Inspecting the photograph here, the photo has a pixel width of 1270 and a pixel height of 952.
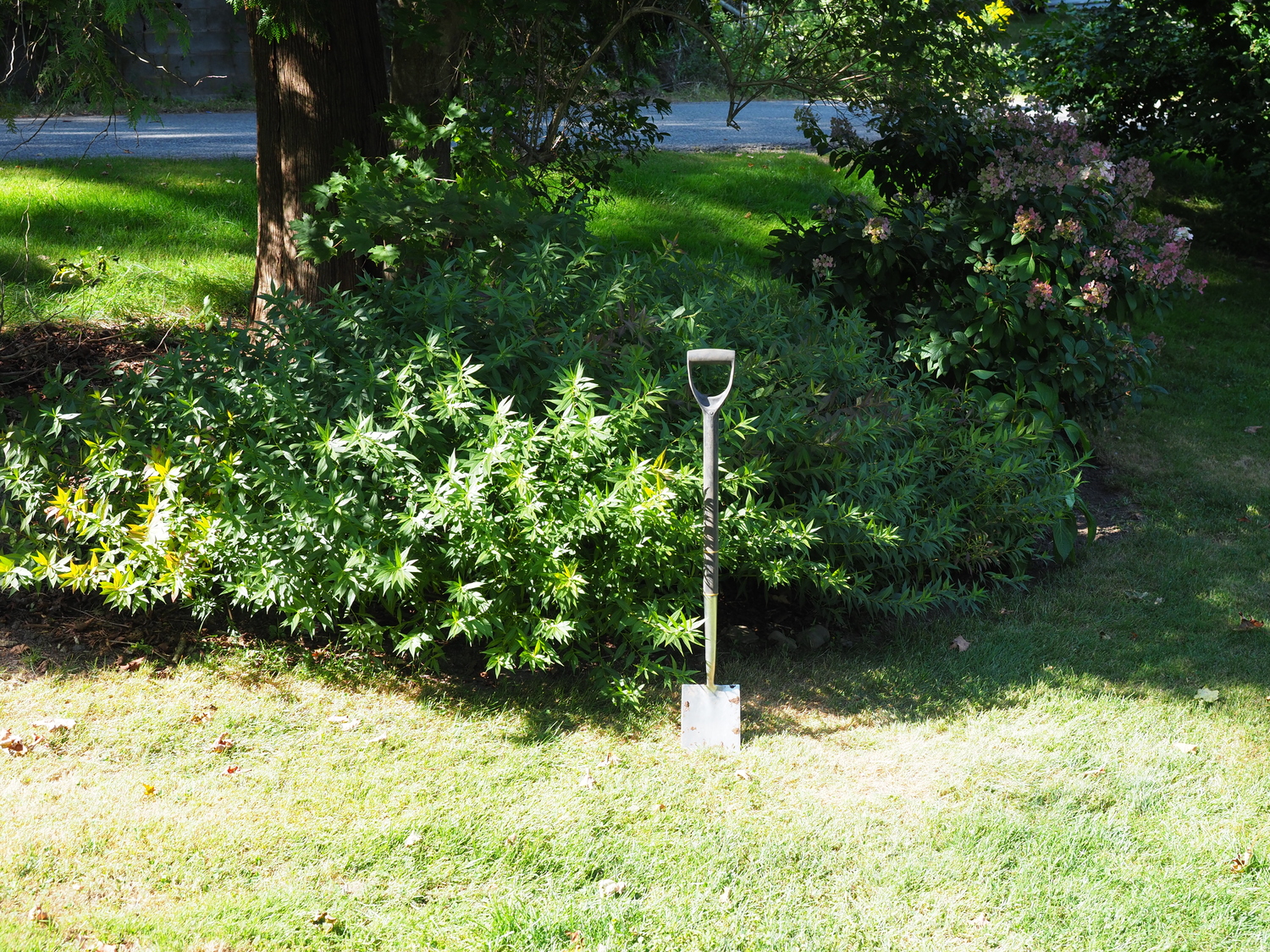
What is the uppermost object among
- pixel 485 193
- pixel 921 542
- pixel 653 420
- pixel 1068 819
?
pixel 485 193

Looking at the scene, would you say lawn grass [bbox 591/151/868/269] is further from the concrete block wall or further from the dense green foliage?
the concrete block wall

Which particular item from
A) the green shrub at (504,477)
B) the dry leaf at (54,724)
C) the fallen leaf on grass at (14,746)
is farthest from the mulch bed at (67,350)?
the fallen leaf on grass at (14,746)

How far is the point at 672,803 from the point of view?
333 centimetres

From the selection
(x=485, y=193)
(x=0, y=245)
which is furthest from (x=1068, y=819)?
(x=0, y=245)

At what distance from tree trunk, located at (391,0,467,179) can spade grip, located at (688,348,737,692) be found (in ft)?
8.95

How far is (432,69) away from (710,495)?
3.43 meters

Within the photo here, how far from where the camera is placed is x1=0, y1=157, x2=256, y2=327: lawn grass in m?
6.73

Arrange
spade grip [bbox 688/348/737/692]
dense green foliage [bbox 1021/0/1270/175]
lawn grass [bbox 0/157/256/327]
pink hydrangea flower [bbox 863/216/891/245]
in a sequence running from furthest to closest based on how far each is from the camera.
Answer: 1. dense green foliage [bbox 1021/0/1270/175]
2. lawn grass [bbox 0/157/256/327]
3. pink hydrangea flower [bbox 863/216/891/245]
4. spade grip [bbox 688/348/737/692]

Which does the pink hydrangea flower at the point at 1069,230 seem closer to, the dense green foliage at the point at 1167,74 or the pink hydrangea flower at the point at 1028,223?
the pink hydrangea flower at the point at 1028,223

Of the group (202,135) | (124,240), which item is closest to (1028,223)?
(124,240)

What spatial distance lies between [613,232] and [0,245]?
4.24 metres

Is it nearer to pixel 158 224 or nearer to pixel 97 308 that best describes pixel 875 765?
pixel 97 308

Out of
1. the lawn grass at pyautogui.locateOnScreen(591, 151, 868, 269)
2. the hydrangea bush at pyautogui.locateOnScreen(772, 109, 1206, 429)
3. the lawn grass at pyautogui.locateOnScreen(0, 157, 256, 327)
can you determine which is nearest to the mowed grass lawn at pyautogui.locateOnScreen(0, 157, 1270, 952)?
the hydrangea bush at pyautogui.locateOnScreen(772, 109, 1206, 429)

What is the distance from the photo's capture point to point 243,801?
A: 3250 mm
